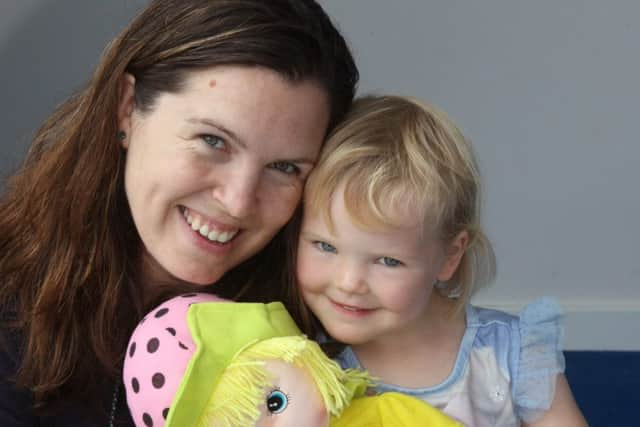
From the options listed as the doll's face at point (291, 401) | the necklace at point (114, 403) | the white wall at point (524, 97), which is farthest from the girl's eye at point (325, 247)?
the white wall at point (524, 97)

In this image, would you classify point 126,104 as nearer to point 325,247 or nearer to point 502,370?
point 325,247

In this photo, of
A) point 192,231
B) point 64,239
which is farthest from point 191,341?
point 64,239

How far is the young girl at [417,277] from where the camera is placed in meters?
1.28

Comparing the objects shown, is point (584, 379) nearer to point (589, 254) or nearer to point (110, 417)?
point (589, 254)

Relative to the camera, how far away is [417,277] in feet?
4.31

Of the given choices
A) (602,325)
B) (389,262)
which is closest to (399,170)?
(389,262)

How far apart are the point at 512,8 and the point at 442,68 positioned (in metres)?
0.23

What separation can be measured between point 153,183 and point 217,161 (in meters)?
0.09

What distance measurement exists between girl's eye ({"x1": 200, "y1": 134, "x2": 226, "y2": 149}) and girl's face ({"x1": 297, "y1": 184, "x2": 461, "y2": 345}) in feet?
0.49

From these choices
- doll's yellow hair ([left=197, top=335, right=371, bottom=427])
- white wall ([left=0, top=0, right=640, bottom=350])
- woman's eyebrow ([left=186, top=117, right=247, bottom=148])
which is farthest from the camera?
white wall ([left=0, top=0, right=640, bottom=350])

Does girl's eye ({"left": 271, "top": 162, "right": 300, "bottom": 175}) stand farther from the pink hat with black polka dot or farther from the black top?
the black top

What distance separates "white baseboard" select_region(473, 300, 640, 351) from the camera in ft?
8.92

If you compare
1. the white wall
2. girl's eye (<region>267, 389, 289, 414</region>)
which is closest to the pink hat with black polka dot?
girl's eye (<region>267, 389, 289, 414</region>)

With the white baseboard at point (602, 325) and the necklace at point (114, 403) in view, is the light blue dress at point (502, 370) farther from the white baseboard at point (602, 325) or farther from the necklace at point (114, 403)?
the white baseboard at point (602, 325)
